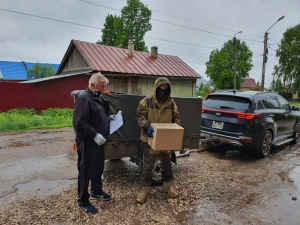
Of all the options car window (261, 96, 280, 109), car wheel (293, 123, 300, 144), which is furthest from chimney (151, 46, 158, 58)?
car window (261, 96, 280, 109)

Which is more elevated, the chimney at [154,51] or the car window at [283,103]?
the chimney at [154,51]

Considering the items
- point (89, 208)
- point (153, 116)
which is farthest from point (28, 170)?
point (153, 116)

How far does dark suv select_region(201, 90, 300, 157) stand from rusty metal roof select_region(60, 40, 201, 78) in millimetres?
10600

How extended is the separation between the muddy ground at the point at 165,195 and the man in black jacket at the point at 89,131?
1.43 feet

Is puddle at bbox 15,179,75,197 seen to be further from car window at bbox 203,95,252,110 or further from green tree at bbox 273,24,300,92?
green tree at bbox 273,24,300,92

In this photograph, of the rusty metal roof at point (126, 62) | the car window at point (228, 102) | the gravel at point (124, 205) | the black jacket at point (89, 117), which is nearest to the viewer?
the black jacket at point (89, 117)

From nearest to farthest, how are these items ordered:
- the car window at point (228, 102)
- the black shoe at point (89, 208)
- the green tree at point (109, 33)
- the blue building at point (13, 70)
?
the black shoe at point (89, 208)
the car window at point (228, 102)
the blue building at point (13, 70)
the green tree at point (109, 33)

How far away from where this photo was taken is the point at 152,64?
19344 millimetres

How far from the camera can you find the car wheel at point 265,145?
6.15 m

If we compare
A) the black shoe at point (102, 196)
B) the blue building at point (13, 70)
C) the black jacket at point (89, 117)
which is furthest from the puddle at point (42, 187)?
the blue building at point (13, 70)

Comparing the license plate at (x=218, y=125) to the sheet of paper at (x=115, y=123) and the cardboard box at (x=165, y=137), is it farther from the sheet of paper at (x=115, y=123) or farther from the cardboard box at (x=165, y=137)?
the sheet of paper at (x=115, y=123)

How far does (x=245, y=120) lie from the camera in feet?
19.1

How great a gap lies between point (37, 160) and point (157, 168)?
3.24m

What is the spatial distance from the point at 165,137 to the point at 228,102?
349 cm
